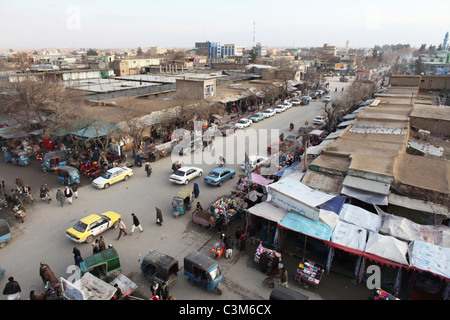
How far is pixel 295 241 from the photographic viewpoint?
12.4m

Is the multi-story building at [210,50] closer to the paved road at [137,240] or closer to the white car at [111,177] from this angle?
the white car at [111,177]

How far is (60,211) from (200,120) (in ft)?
56.2

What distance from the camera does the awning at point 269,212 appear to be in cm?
1199

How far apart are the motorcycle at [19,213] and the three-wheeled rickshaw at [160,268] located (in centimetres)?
A: 789

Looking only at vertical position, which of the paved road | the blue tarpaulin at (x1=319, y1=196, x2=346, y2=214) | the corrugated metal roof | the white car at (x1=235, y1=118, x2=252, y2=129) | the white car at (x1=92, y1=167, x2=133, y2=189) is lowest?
the paved road

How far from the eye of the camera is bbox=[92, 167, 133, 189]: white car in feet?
57.5

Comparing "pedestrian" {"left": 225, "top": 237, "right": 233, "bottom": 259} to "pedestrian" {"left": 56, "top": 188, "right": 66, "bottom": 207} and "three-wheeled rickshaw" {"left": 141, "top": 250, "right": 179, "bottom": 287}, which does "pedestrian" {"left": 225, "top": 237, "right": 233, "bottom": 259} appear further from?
"pedestrian" {"left": 56, "top": 188, "right": 66, "bottom": 207}

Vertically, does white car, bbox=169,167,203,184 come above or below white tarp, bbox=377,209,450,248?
below

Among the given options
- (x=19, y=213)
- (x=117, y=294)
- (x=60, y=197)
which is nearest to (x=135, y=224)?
(x=117, y=294)

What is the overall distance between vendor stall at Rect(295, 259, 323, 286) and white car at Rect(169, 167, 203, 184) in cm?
958

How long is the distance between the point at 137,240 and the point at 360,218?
32.2ft

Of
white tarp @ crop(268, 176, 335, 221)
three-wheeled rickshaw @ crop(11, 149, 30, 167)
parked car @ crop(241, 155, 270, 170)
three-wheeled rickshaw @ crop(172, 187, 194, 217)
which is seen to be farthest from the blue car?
three-wheeled rickshaw @ crop(11, 149, 30, 167)

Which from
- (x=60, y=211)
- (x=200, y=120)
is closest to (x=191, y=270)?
(x=60, y=211)

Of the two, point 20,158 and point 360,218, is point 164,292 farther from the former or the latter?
point 20,158
